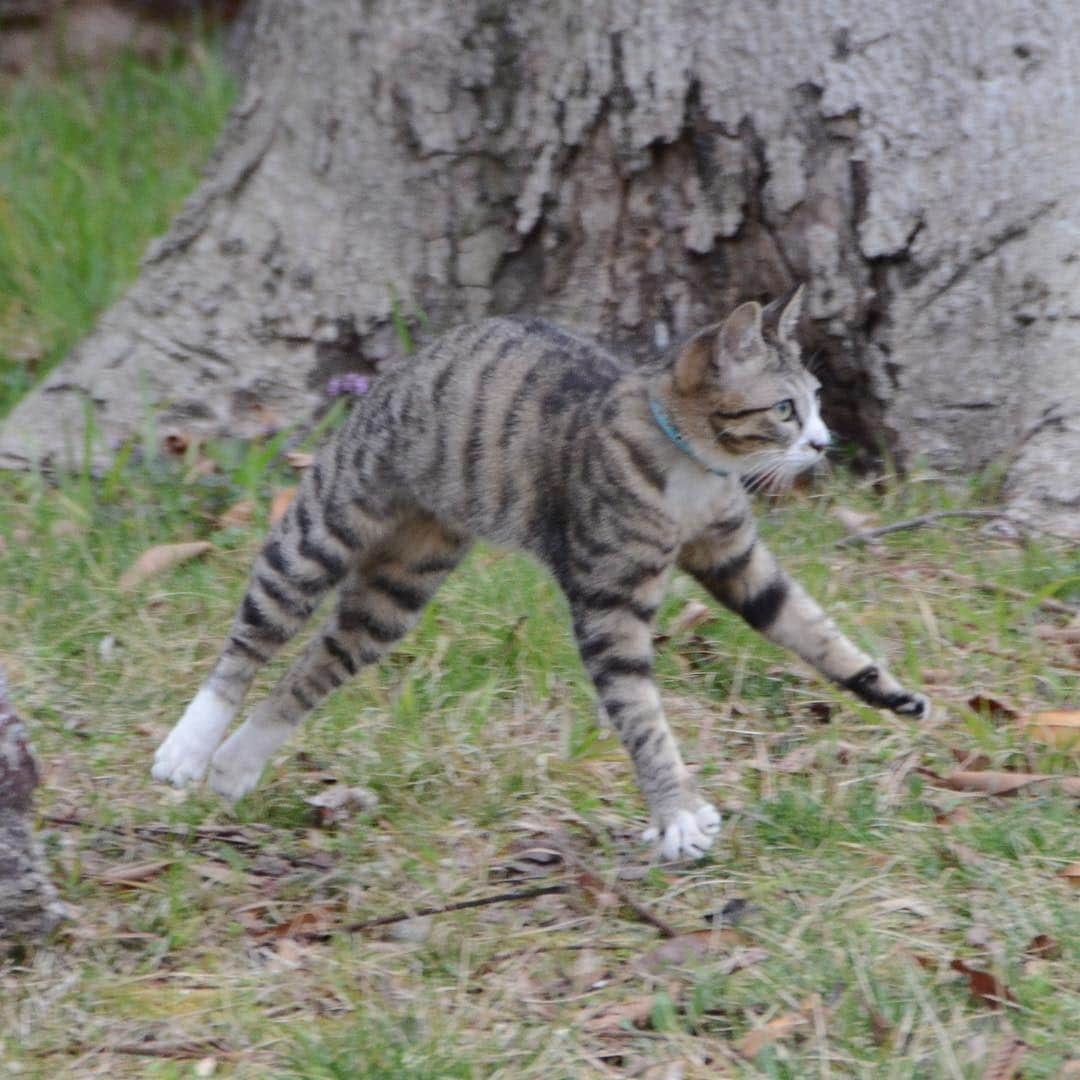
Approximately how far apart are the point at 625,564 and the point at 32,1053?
160 cm

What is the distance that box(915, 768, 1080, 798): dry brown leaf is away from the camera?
3.78 m

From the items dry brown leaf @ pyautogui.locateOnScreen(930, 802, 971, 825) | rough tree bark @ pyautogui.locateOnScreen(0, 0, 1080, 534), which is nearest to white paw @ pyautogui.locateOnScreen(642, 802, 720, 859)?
dry brown leaf @ pyautogui.locateOnScreen(930, 802, 971, 825)

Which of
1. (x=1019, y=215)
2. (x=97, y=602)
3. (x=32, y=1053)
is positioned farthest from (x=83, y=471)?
(x=1019, y=215)

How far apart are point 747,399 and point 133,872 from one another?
1.69 m

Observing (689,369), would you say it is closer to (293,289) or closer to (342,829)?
(342,829)

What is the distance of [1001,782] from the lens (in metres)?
3.79

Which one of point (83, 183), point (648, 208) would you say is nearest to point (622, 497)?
point (648, 208)

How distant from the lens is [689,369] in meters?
3.84

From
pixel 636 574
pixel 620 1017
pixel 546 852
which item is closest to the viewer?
pixel 620 1017

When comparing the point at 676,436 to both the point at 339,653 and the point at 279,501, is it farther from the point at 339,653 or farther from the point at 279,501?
the point at 279,501

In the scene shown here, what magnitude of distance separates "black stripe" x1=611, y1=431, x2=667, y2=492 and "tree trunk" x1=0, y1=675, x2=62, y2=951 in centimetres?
147

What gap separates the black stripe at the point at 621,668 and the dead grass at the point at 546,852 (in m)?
0.32

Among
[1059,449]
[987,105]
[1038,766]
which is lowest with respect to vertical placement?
[1038,766]

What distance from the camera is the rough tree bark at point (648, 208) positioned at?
4988mm
